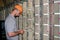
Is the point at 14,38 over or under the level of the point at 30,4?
under

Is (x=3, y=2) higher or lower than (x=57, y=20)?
higher

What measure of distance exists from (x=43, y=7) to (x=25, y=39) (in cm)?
147

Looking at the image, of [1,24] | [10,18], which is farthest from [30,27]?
[1,24]

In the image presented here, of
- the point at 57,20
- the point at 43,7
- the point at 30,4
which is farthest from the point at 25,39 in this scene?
the point at 57,20

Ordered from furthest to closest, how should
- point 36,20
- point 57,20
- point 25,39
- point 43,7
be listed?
→ point 25,39 → point 36,20 → point 43,7 → point 57,20

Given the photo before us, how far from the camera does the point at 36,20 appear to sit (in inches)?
186

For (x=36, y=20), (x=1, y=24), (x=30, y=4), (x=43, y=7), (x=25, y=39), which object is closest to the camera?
(x=43, y=7)

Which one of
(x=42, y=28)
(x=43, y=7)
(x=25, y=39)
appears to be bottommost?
(x=25, y=39)

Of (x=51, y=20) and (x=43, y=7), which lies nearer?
(x=51, y=20)

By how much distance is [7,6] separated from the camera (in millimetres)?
7078

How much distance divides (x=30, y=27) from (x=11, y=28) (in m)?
0.82

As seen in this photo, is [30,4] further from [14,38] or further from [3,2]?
[3,2]

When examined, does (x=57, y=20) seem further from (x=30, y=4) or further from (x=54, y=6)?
(x=30, y=4)

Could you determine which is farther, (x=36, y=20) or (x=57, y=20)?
(x=36, y=20)
